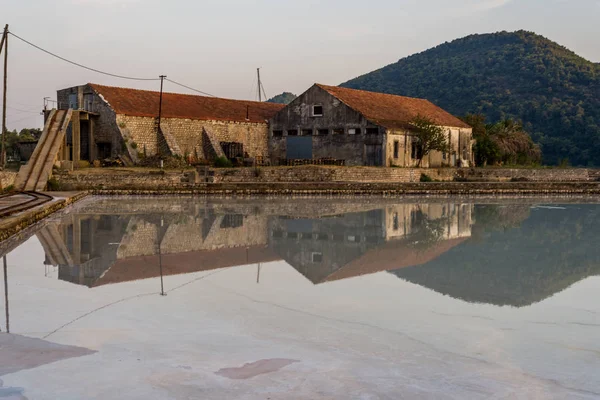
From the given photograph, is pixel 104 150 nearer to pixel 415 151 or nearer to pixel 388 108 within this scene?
pixel 388 108

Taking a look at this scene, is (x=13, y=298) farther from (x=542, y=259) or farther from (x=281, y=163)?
(x=281, y=163)

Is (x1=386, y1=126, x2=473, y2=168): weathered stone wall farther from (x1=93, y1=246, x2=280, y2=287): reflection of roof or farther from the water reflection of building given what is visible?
(x1=93, y1=246, x2=280, y2=287): reflection of roof

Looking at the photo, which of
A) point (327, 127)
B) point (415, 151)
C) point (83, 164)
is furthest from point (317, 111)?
point (83, 164)

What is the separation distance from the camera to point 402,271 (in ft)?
32.1

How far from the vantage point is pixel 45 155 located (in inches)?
1140

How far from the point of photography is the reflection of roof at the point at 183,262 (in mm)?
9352

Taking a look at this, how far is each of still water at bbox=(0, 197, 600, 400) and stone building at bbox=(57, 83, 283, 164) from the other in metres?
18.9

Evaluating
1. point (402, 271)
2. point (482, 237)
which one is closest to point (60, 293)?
point (402, 271)

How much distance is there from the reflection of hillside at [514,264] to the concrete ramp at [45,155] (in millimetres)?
17897

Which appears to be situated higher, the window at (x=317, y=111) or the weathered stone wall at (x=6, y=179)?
the window at (x=317, y=111)

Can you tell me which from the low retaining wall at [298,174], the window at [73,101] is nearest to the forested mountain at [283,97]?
the window at [73,101]

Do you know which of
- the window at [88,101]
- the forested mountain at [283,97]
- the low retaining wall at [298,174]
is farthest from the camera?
the forested mountain at [283,97]

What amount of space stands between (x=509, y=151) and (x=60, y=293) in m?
40.5

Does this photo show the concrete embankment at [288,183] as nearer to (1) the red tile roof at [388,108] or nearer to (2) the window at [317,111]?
(1) the red tile roof at [388,108]
